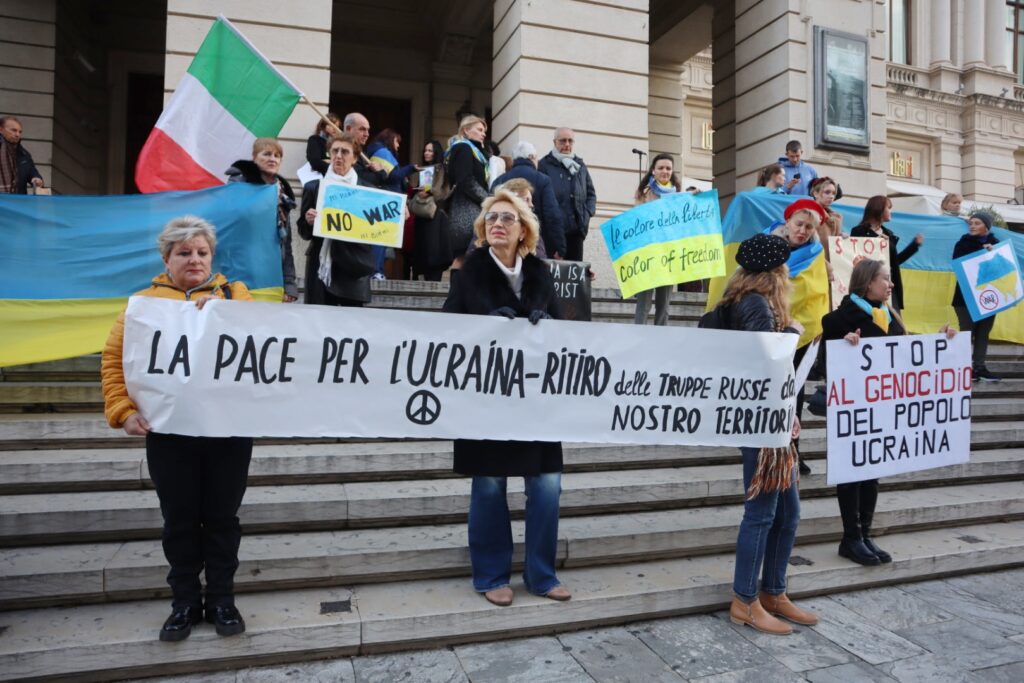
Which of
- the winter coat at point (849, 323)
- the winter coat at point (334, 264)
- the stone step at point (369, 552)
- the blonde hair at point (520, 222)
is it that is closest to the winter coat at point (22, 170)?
the winter coat at point (334, 264)

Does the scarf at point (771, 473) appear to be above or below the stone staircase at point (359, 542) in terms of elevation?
above

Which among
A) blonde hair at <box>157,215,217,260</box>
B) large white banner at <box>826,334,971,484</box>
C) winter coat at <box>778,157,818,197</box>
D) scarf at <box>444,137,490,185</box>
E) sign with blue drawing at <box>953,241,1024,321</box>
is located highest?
winter coat at <box>778,157,818,197</box>

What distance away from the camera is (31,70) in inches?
452

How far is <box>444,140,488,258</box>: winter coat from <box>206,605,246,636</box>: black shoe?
173 inches

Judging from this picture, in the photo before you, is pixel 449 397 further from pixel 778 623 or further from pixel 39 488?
pixel 39 488

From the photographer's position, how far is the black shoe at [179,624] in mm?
2967

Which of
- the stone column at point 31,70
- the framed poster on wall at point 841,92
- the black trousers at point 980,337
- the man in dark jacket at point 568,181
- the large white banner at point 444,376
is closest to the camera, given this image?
the large white banner at point 444,376

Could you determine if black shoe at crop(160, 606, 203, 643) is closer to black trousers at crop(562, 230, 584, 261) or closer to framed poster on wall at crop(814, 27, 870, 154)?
black trousers at crop(562, 230, 584, 261)

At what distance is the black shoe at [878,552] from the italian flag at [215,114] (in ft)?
18.2

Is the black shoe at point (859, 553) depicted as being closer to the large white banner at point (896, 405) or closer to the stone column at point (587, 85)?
the large white banner at point (896, 405)

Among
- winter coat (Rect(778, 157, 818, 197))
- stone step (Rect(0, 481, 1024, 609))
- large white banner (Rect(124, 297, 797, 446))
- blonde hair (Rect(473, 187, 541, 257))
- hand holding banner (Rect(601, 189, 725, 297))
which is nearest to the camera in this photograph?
large white banner (Rect(124, 297, 797, 446))

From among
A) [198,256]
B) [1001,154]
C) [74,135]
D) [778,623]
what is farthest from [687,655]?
[1001,154]

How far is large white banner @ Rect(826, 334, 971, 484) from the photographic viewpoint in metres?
4.08

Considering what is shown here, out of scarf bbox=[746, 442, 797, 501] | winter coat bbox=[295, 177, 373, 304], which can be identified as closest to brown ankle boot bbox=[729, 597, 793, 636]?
scarf bbox=[746, 442, 797, 501]
